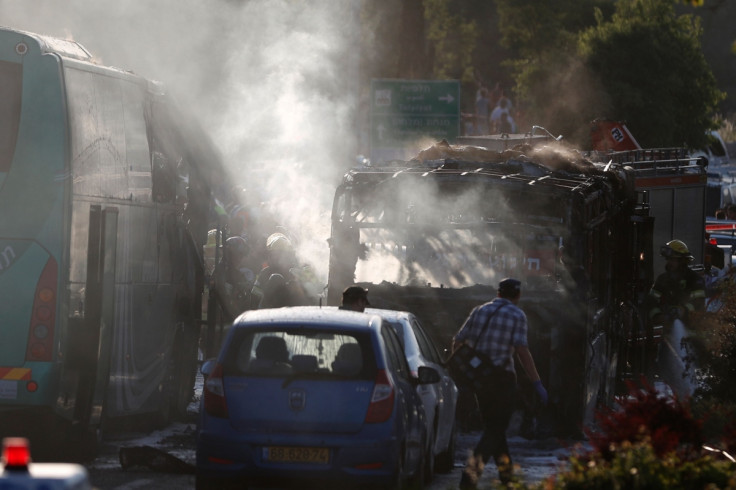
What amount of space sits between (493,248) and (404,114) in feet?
63.2

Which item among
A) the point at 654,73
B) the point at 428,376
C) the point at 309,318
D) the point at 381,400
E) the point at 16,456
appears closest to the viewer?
the point at 16,456

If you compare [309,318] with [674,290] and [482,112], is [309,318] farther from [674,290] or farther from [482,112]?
[482,112]

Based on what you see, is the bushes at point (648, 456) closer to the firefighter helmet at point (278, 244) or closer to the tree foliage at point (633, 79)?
the firefighter helmet at point (278, 244)

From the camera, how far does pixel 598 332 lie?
15.9 metres

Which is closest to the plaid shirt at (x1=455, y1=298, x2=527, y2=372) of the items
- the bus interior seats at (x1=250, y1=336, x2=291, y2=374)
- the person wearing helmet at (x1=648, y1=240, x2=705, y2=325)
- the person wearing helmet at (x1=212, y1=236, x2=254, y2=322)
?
the bus interior seats at (x1=250, y1=336, x2=291, y2=374)

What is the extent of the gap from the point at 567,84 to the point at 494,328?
41.9 metres

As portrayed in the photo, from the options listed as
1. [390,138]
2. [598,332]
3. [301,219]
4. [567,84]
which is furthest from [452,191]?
[567,84]

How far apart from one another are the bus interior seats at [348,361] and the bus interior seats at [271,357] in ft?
1.06

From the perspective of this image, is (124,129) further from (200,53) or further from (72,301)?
(200,53)

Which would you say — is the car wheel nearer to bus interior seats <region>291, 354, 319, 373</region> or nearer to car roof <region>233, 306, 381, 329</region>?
car roof <region>233, 306, 381, 329</region>

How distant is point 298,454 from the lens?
9.72m

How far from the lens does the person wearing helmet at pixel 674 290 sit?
752 inches

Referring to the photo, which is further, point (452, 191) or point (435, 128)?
point (435, 128)

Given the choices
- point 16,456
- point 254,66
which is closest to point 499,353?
point 16,456
